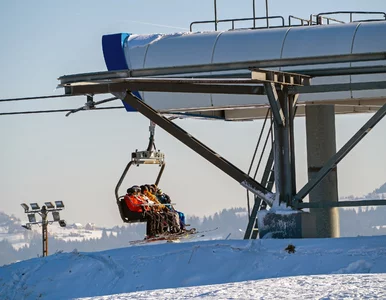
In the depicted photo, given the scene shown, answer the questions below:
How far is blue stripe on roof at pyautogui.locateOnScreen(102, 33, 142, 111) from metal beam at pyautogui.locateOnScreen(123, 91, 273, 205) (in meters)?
6.88

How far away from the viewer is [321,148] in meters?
37.7

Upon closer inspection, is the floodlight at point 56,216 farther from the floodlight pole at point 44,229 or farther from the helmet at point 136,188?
the helmet at point 136,188

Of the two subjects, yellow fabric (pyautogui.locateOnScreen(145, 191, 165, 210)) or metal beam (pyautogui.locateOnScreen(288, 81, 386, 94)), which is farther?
yellow fabric (pyautogui.locateOnScreen(145, 191, 165, 210))

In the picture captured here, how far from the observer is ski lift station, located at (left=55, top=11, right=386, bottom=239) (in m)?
24.8

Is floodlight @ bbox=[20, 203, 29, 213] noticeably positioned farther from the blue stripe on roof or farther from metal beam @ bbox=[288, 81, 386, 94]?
metal beam @ bbox=[288, 81, 386, 94]

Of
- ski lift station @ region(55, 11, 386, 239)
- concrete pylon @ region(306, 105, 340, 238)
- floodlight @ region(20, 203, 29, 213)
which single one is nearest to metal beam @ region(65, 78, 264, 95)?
ski lift station @ region(55, 11, 386, 239)

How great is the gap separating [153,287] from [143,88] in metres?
4.09

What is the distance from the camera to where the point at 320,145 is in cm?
3766

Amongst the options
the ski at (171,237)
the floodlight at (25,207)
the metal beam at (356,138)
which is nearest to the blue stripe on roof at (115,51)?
the ski at (171,237)

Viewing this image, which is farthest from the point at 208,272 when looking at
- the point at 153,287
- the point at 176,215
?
the point at 176,215

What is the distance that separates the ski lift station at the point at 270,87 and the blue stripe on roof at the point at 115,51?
0.07ft

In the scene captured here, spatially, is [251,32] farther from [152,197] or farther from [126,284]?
[126,284]

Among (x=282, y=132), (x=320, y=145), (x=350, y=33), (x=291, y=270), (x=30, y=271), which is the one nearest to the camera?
(x=291, y=270)

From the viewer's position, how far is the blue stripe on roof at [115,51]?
32688 millimetres
